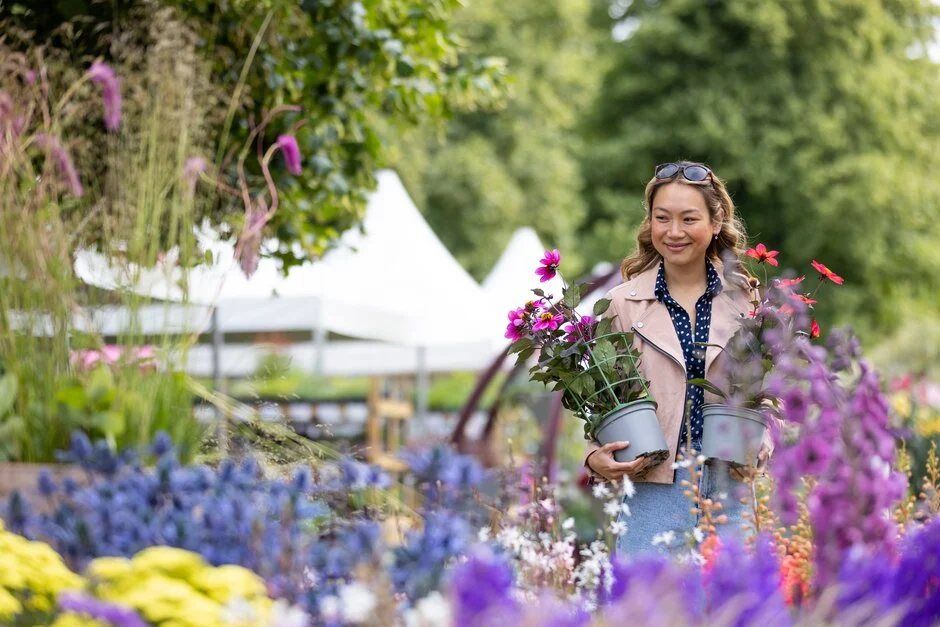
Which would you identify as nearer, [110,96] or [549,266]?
[549,266]

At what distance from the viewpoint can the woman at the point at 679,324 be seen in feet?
10.5

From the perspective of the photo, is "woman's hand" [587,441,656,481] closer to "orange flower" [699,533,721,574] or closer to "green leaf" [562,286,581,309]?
"orange flower" [699,533,721,574]

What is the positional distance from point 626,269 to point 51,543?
Answer: 1.88 m

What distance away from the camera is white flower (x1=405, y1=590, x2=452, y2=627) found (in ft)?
5.66

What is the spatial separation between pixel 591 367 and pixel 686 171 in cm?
62

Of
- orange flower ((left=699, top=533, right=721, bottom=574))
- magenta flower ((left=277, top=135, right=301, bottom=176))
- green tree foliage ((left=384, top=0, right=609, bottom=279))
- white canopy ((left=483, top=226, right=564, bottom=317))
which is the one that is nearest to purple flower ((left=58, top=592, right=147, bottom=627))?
orange flower ((left=699, top=533, right=721, bottom=574))

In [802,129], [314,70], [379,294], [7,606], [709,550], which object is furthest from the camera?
[802,129]

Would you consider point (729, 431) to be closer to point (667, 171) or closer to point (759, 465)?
point (759, 465)

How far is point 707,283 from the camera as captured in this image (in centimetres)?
344

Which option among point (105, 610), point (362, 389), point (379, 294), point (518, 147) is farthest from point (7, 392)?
point (518, 147)

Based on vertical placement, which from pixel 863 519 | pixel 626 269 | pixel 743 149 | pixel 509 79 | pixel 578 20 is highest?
A: pixel 578 20

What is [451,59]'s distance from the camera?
20.9 ft

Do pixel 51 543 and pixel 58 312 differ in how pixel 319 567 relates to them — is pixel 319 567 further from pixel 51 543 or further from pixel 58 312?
pixel 58 312

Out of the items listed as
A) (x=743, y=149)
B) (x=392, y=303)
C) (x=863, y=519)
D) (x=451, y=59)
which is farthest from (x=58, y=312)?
(x=743, y=149)
